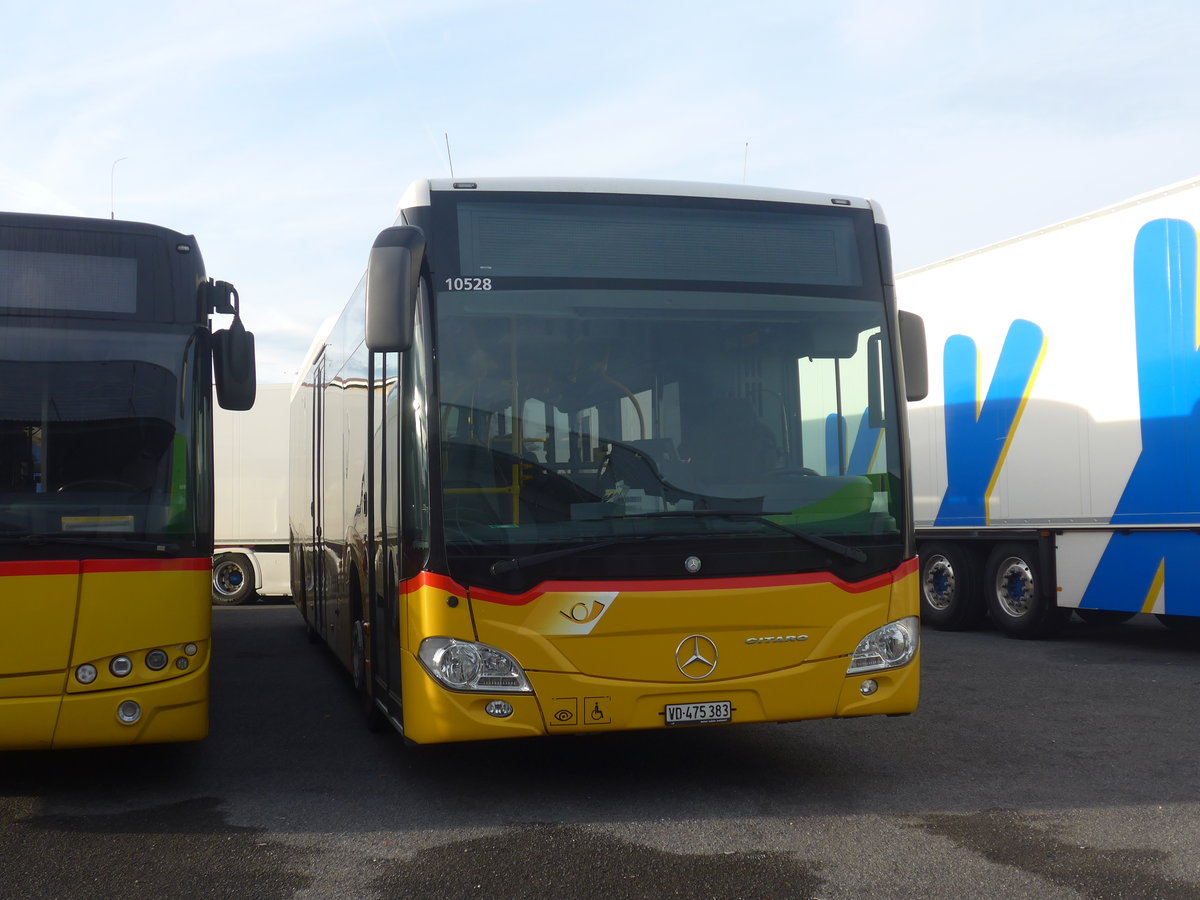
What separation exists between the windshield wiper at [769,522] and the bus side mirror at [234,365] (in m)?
2.15

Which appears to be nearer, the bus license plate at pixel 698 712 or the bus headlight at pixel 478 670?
the bus headlight at pixel 478 670

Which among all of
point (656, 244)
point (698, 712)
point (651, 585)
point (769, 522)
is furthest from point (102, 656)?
point (656, 244)

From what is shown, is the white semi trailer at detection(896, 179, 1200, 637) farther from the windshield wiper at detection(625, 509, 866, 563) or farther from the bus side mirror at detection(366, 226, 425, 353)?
the bus side mirror at detection(366, 226, 425, 353)

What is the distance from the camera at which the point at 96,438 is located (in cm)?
648

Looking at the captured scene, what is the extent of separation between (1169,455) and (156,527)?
8821 mm

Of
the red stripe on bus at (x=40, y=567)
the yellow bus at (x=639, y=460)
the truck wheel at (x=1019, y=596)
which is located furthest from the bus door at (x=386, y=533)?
the truck wheel at (x=1019, y=596)

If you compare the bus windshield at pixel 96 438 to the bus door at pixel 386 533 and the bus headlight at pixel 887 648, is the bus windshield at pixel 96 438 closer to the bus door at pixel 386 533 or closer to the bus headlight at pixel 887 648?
the bus door at pixel 386 533

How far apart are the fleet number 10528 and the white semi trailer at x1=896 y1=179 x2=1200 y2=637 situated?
24.6ft

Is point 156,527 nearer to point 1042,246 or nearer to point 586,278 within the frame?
point 586,278

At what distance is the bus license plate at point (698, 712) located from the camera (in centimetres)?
632

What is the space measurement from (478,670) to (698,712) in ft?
3.43

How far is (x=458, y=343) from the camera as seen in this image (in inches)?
251

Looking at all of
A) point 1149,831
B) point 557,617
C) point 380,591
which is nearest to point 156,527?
point 380,591

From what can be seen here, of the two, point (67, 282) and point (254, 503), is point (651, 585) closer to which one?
point (67, 282)
